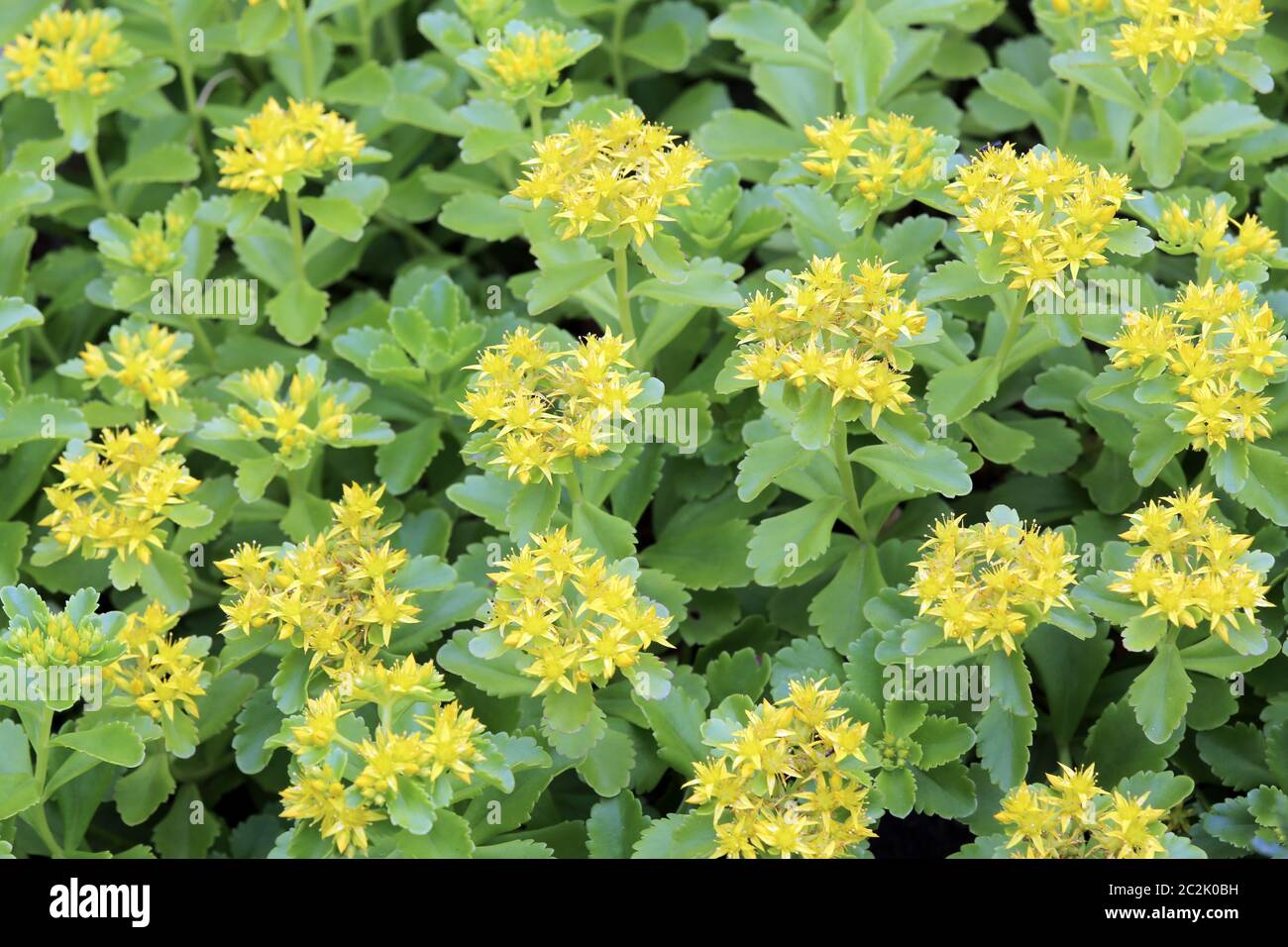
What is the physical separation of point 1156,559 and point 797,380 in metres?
0.55

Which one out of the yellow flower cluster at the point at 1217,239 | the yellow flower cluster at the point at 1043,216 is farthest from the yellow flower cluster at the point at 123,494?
the yellow flower cluster at the point at 1217,239

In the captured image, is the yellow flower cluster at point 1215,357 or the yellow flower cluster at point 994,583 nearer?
the yellow flower cluster at point 994,583

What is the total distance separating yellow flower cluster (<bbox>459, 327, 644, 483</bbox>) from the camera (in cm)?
192

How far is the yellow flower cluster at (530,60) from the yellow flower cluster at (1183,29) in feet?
2.99

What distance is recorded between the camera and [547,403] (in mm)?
1988

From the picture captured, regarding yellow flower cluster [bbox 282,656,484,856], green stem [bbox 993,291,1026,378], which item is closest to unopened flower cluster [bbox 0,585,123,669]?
yellow flower cluster [bbox 282,656,484,856]

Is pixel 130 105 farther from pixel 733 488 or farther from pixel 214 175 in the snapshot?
pixel 733 488

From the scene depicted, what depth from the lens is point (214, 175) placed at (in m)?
3.05

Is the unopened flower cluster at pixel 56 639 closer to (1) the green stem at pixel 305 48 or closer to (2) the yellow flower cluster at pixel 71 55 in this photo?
(2) the yellow flower cluster at pixel 71 55

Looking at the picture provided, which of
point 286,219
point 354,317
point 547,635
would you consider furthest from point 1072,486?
point 286,219

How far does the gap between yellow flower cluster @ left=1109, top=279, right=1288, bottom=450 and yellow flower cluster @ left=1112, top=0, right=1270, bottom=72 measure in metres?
0.44

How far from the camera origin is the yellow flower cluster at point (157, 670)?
204cm

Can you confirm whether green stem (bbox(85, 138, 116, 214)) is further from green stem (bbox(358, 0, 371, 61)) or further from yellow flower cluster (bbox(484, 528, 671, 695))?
yellow flower cluster (bbox(484, 528, 671, 695))
